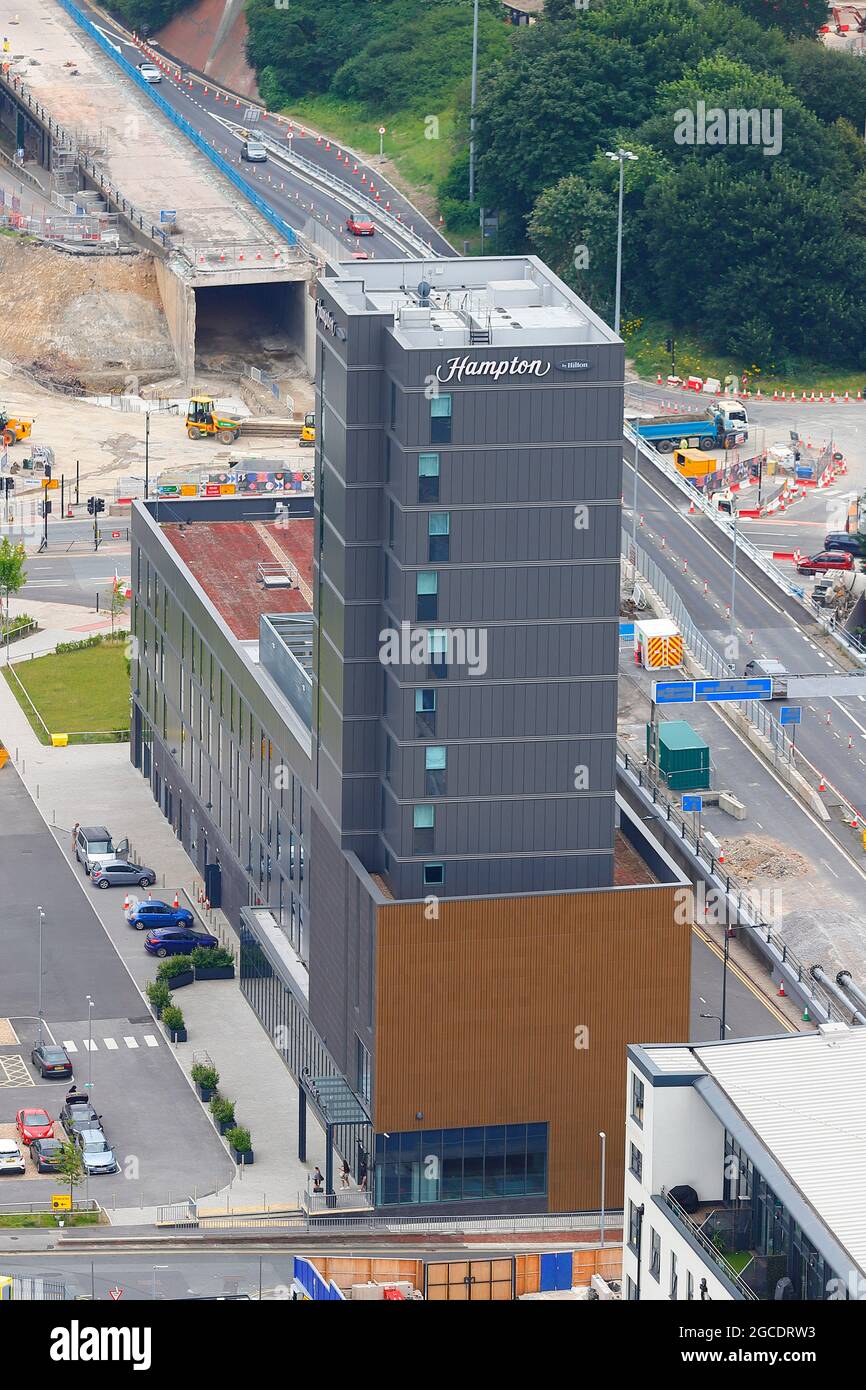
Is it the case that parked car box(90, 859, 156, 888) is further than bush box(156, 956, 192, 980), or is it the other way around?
parked car box(90, 859, 156, 888)

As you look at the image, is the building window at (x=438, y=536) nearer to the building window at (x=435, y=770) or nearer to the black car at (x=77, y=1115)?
the building window at (x=435, y=770)

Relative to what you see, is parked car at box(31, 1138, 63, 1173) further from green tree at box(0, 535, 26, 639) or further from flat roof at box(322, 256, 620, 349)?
green tree at box(0, 535, 26, 639)

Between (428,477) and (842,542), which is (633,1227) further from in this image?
(842,542)

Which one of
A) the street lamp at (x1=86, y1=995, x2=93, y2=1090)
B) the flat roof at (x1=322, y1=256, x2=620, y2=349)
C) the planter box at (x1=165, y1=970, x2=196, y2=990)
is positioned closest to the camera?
the flat roof at (x1=322, y1=256, x2=620, y2=349)

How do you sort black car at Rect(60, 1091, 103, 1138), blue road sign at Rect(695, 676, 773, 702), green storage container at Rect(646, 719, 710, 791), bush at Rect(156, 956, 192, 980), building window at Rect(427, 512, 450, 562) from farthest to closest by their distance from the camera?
blue road sign at Rect(695, 676, 773, 702) → green storage container at Rect(646, 719, 710, 791) → bush at Rect(156, 956, 192, 980) → black car at Rect(60, 1091, 103, 1138) → building window at Rect(427, 512, 450, 562)

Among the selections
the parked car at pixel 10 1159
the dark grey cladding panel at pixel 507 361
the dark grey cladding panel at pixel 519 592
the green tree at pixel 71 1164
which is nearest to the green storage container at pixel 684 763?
the dark grey cladding panel at pixel 519 592

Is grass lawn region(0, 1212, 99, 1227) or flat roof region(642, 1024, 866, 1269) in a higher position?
flat roof region(642, 1024, 866, 1269)

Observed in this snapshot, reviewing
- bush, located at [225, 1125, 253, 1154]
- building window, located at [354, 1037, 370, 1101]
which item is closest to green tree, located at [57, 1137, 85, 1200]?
bush, located at [225, 1125, 253, 1154]
